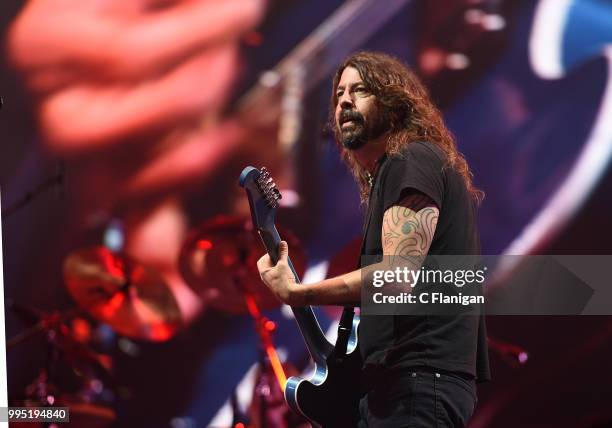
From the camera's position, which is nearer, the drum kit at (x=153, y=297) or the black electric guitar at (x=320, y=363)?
the black electric guitar at (x=320, y=363)

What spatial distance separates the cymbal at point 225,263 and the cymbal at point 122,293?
0.64 ft

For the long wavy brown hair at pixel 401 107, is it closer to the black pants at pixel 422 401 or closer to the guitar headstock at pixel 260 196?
the guitar headstock at pixel 260 196

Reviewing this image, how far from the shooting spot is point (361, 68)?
8.52ft

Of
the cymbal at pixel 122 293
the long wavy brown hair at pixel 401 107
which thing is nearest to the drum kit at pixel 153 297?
the cymbal at pixel 122 293

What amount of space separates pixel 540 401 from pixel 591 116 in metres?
1.74

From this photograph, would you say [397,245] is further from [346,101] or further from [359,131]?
[346,101]

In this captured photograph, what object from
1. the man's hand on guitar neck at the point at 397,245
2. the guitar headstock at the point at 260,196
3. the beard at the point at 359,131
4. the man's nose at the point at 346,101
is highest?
the man's nose at the point at 346,101

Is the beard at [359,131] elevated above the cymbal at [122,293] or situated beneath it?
situated beneath

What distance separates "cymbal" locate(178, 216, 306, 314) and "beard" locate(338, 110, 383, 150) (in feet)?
6.21

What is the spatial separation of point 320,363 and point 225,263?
193 cm

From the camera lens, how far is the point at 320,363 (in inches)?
98.5

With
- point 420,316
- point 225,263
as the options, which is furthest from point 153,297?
point 420,316

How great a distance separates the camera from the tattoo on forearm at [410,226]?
214 centimetres

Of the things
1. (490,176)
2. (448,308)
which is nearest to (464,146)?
(490,176)
